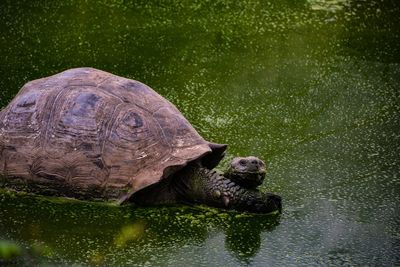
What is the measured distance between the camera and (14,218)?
12.9 ft

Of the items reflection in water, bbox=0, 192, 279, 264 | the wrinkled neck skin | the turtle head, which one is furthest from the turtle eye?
reflection in water, bbox=0, 192, 279, 264

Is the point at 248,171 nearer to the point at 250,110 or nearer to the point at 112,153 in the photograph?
the point at 112,153

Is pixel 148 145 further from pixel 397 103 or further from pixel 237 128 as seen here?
pixel 397 103

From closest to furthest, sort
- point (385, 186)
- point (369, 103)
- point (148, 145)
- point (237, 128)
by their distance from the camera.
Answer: point (148, 145)
point (385, 186)
point (237, 128)
point (369, 103)

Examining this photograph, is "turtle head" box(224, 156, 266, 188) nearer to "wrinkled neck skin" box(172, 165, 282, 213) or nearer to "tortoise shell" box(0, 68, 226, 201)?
"wrinkled neck skin" box(172, 165, 282, 213)

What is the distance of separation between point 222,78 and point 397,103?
1.24 metres

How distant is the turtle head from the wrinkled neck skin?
4 cm

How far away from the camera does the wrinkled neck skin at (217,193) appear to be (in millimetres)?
4051

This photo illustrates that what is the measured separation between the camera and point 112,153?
406 cm

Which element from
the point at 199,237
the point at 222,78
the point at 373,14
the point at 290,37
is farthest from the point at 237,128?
the point at 373,14

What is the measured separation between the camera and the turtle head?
405 centimetres

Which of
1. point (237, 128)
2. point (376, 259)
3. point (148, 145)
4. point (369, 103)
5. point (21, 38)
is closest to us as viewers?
point (376, 259)

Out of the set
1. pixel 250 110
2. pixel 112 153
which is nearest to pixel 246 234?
pixel 112 153

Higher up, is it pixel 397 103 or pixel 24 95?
pixel 24 95
